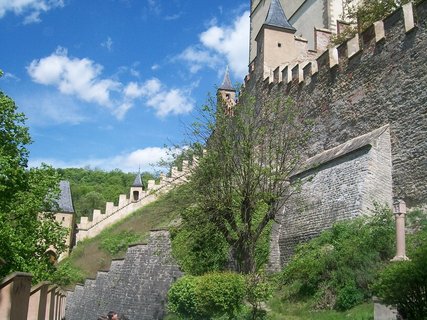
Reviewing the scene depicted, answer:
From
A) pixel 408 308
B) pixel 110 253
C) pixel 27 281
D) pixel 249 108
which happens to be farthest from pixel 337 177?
pixel 110 253

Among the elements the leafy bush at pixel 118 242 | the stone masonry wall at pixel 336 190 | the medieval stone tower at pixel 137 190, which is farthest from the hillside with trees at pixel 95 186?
the stone masonry wall at pixel 336 190

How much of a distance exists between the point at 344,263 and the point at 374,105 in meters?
6.96

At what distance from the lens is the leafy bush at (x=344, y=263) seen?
13.3 meters

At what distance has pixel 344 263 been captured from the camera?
1418 cm

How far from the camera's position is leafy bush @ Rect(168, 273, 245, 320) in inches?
561

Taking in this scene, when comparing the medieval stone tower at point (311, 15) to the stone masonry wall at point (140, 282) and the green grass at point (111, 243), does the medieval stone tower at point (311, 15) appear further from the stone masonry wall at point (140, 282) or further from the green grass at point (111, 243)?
the stone masonry wall at point (140, 282)

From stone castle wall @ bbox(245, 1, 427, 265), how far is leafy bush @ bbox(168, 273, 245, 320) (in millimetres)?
4708

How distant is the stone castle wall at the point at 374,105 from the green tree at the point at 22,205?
9.43 metres

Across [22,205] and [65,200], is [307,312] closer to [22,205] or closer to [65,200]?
[22,205]

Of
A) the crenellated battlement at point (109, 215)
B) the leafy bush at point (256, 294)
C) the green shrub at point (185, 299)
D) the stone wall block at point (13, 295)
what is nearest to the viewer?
the stone wall block at point (13, 295)

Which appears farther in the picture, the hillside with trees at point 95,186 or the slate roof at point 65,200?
the hillside with trees at point 95,186

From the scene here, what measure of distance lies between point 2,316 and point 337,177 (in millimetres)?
12697

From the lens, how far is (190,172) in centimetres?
1867

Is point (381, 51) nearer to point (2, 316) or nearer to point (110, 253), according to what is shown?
point (2, 316)
